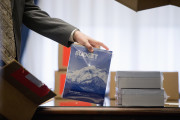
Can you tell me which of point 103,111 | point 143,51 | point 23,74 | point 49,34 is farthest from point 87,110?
point 143,51

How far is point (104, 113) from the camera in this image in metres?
0.79

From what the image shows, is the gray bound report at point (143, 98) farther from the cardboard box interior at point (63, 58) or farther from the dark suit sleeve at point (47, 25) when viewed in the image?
the cardboard box interior at point (63, 58)

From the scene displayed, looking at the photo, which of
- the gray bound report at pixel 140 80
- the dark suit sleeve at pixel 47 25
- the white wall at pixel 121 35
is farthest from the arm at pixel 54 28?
the white wall at pixel 121 35

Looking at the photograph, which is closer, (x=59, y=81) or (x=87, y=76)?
(x=87, y=76)

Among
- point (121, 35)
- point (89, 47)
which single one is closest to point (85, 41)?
point (89, 47)

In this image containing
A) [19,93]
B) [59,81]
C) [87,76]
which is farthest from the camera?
[59,81]

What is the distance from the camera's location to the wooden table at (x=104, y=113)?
2.60ft

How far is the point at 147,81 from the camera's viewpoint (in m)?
0.92

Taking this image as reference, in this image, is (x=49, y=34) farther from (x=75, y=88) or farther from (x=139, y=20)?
(x=139, y=20)

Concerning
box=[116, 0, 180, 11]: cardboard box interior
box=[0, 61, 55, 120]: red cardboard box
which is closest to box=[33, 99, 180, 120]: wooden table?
box=[0, 61, 55, 120]: red cardboard box

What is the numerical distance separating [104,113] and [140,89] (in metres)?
0.22

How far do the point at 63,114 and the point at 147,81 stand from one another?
1.18ft

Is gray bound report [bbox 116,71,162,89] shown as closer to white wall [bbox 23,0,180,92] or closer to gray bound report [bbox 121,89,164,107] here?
gray bound report [bbox 121,89,164,107]

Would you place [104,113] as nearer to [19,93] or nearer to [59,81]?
[19,93]
